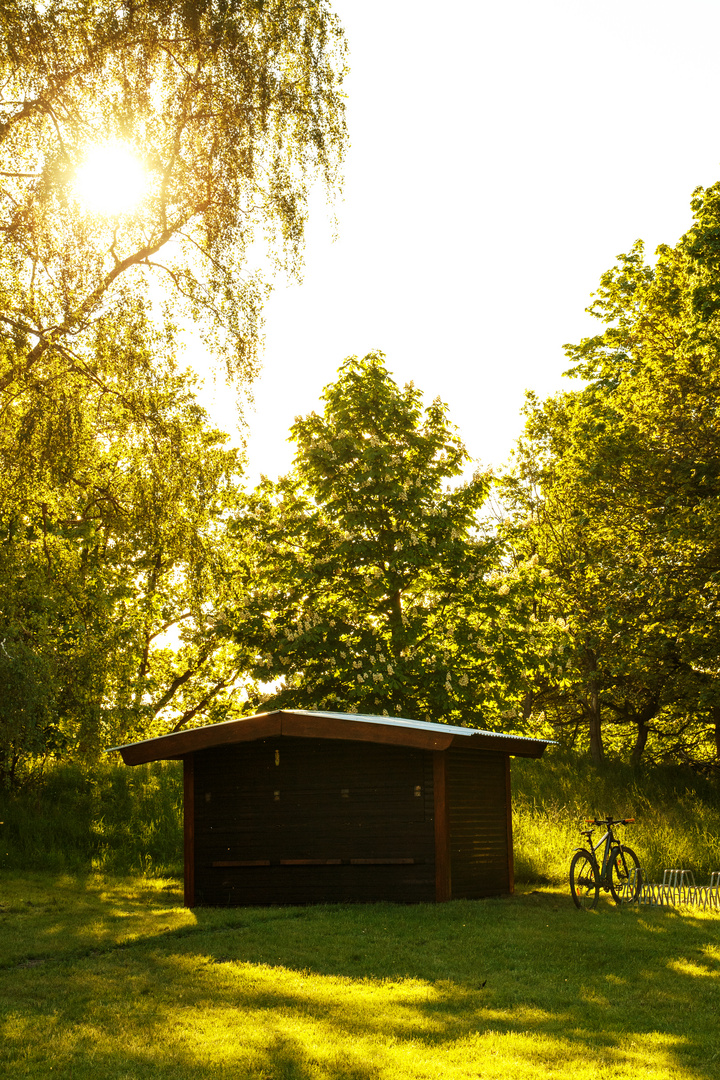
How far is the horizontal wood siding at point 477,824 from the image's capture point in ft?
45.9

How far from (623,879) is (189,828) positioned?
647 cm

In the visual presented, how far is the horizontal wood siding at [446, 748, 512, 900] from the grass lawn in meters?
0.75

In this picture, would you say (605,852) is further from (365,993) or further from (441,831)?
(365,993)

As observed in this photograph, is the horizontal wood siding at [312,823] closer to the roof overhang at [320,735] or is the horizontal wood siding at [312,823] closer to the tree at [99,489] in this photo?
the roof overhang at [320,735]

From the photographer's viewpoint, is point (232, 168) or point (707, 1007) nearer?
point (707, 1007)

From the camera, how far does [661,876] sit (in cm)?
1622

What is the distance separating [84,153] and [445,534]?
40.2 ft

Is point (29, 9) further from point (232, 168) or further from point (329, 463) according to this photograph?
point (329, 463)

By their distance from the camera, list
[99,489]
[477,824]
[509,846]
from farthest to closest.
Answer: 1. [509,846]
2. [477,824]
3. [99,489]

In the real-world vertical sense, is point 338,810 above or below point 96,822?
above

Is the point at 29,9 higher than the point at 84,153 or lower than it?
higher

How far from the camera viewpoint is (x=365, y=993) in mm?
8469

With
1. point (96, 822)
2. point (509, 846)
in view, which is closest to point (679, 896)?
point (509, 846)

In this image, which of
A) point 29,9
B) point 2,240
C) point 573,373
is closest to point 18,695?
point 2,240
